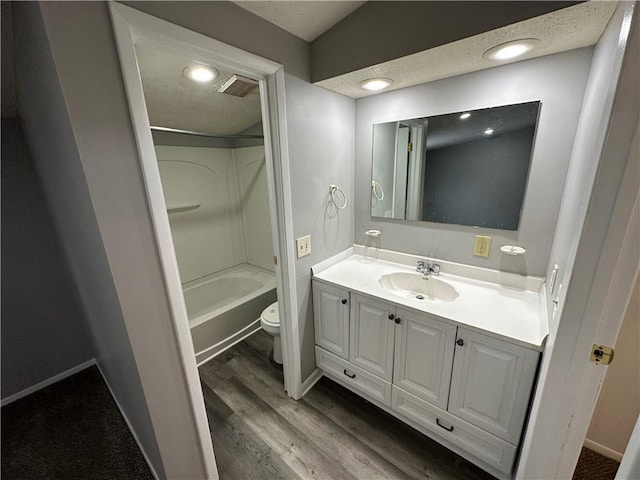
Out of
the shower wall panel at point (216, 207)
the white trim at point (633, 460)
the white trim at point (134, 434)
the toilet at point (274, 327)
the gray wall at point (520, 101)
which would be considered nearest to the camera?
the white trim at point (633, 460)

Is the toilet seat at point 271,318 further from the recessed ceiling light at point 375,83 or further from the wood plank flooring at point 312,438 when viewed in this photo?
the recessed ceiling light at point 375,83

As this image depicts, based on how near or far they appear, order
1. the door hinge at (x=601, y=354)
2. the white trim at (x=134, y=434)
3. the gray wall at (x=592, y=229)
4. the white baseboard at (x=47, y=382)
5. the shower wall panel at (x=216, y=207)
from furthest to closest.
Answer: the shower wall panel at (x=216, y=207)
the white baseboard at (x=47, y=382)
the white trim at (x=134, y=434)
the door hinge at (x=601, y=354)
the gray wall at (x=592, y=229)

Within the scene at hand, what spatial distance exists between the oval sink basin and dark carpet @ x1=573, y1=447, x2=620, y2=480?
1.06 m

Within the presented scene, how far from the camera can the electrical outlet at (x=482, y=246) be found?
1.58 meters

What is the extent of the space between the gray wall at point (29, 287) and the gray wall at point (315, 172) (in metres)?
1.80

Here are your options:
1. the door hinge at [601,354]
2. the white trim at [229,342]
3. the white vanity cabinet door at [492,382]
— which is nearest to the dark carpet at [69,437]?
the white trim at [229,342]

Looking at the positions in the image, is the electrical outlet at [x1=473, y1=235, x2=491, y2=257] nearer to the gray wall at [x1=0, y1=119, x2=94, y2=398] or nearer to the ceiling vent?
the ceiling vent

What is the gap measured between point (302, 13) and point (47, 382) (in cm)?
319

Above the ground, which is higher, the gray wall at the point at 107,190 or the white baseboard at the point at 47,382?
the gray wall at the point at 107,190

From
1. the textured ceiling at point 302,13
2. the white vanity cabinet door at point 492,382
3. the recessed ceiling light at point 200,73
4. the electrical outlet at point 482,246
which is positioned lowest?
the white vanity cabinet door at point 492,382

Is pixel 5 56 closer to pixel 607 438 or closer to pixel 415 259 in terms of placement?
pixel 415 259

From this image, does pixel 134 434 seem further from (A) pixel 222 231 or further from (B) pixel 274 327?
(A) pixel 222 231

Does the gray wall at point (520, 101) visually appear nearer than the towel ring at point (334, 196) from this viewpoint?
Yes

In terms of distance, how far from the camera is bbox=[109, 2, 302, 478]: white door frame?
853 mm
